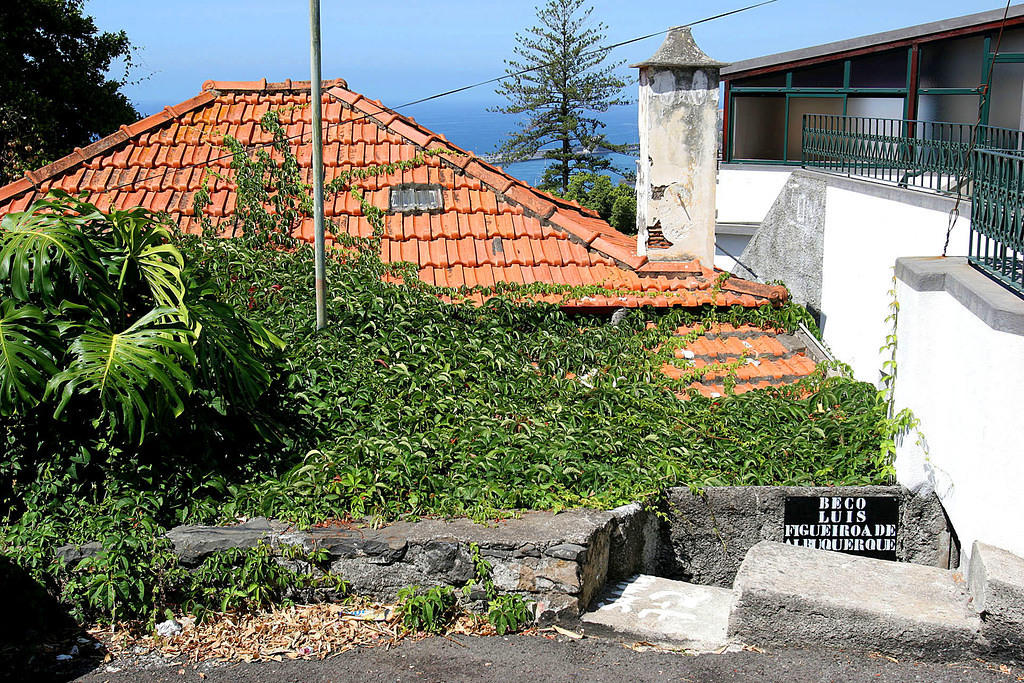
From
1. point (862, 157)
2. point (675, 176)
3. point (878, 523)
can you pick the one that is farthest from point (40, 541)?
point (862, 157)

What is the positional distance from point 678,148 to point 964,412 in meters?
4.27

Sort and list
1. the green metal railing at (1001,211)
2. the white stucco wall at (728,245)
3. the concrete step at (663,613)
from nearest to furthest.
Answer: the concrete step at (663,613)
the green metal railing at (1001,211)
the white stucco wall at (728,245)

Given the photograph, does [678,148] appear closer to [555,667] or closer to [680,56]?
[680,56]

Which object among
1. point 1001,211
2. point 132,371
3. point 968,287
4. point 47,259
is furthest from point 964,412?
point 47,259

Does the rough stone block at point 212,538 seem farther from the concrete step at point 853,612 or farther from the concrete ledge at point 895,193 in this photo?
the concrete ledge at point 895,193

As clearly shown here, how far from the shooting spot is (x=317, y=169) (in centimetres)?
726

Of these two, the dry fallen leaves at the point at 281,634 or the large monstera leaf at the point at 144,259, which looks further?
the large monstera leaf at the point at 144,259

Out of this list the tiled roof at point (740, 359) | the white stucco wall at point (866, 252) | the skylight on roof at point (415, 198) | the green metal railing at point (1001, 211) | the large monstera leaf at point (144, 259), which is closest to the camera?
A: the green metal railing at point (1001, 211)

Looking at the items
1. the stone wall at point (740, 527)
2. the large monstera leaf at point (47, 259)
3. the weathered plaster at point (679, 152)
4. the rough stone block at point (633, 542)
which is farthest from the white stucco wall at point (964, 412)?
the large monstera leaf at point (47, 259)

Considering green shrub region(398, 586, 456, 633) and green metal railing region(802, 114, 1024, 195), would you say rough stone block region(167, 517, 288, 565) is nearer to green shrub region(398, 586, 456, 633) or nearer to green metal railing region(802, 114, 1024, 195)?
green shrub region(398, 586, 456, 633)

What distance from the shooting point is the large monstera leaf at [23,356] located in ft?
16.5

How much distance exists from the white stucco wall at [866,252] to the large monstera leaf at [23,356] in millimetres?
6193

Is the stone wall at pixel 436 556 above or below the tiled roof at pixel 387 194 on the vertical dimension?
below

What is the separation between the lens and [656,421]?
6773mm
